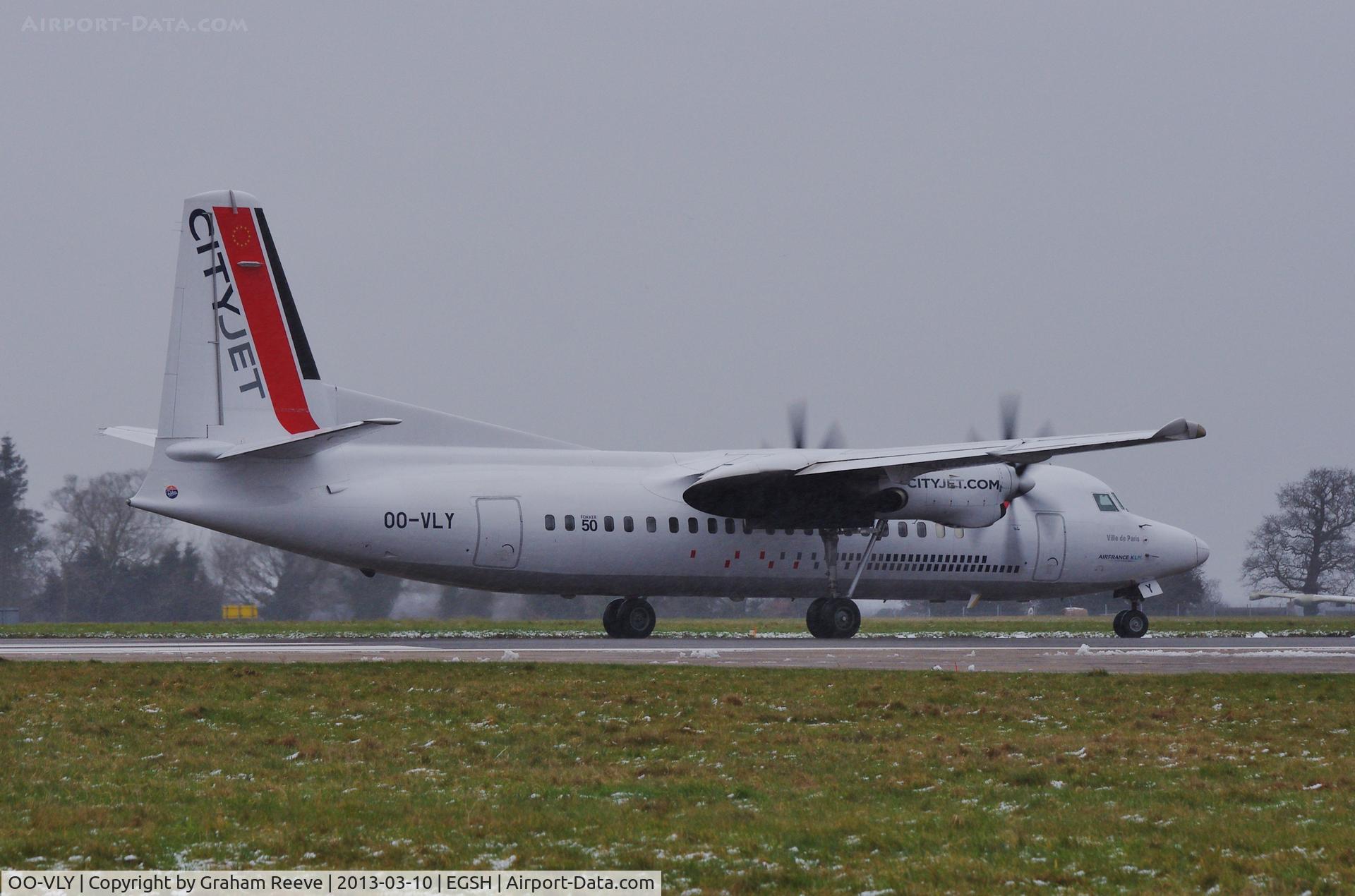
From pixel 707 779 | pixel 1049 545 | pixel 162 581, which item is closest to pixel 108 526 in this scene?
pixel 162 581

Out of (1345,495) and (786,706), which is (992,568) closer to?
(786,706)

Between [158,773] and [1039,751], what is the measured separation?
226 inches

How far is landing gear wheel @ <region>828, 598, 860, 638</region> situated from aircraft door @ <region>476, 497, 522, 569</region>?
6426mm

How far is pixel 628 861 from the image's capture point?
626 centimetres

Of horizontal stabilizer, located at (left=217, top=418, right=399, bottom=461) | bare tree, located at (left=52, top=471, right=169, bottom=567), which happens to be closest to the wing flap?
horizontal stabilizer, located at (left=217, top=418, right=399, bottom=461)

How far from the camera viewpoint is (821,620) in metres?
27.2

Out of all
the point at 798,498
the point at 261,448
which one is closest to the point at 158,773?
the point at 261,448

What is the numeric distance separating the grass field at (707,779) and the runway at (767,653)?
2798 millimetres

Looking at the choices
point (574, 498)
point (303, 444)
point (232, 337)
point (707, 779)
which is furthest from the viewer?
point (574, 498)

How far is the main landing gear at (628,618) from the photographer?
1085 inches

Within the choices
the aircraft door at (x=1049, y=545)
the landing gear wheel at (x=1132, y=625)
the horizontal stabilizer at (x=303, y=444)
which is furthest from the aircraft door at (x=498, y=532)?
the landing gear wheel at (x=1132, y=625)

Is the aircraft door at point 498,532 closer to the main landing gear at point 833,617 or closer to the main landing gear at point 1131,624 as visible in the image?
the main landing gear at point 833,617

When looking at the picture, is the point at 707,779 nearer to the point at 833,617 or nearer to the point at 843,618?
the point at 833,617

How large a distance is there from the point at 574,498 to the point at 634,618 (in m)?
3.43
